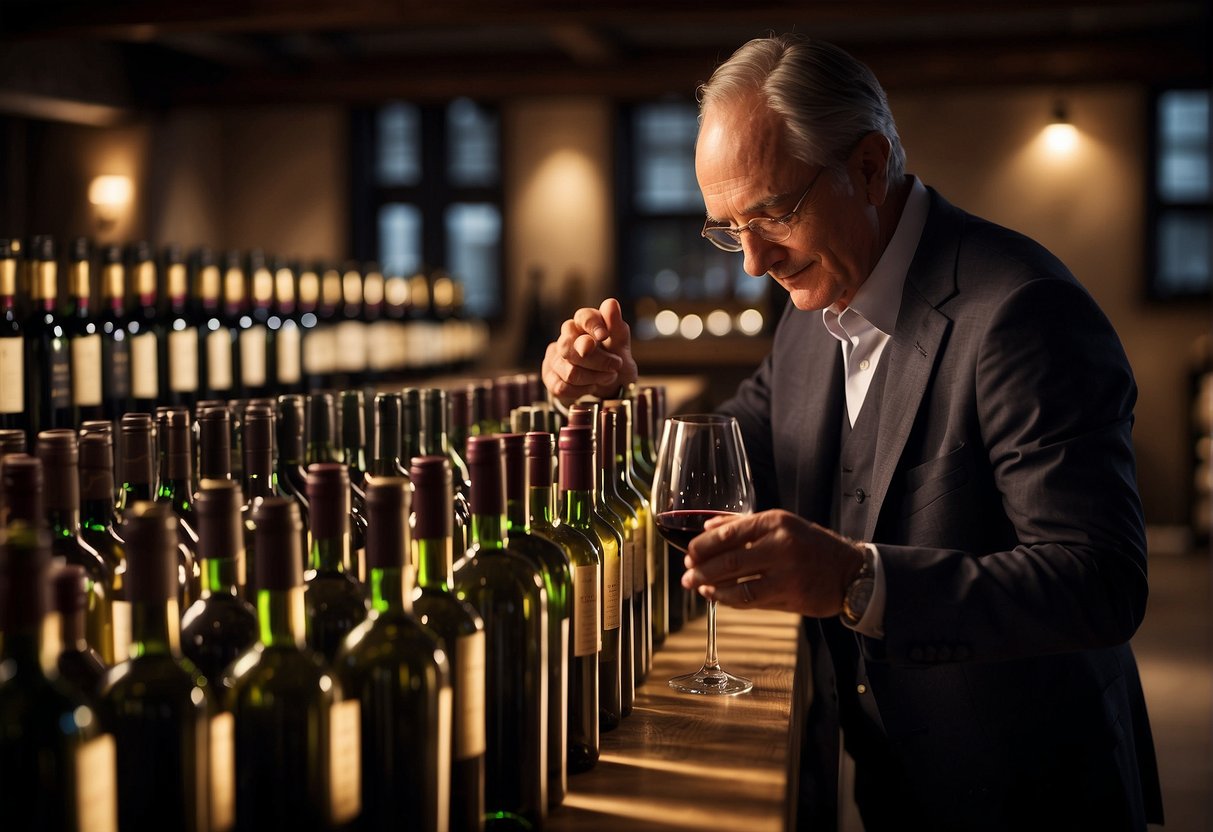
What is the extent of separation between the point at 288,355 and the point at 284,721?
242cm

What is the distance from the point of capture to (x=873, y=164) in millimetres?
1839

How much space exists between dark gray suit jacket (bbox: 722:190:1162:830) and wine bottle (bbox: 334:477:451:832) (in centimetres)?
64

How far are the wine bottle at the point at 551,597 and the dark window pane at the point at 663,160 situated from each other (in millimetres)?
7867

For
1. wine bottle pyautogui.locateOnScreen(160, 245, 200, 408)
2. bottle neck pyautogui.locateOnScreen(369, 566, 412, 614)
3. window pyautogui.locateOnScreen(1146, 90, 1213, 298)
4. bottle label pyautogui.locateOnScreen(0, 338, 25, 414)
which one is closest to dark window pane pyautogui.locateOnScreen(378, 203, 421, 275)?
window pyautogui.locateOnScreen(1146, 90, 1213, 298)

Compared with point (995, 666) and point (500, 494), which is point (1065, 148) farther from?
point (500, 494)

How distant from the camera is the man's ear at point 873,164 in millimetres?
1806

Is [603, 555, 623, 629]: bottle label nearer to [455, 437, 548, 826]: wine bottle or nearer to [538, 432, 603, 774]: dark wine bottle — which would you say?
[538, 432, 603, 774]: dark wine bottle

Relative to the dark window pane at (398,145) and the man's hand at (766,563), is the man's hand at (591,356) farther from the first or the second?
the dark window pane at (398,145)

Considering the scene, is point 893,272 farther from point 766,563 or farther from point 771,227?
point 766,563

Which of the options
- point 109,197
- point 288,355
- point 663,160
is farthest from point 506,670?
point 663,160

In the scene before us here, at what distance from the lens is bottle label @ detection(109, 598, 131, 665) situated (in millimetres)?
1050

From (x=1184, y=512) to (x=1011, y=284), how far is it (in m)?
7.65

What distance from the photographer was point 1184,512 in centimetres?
834

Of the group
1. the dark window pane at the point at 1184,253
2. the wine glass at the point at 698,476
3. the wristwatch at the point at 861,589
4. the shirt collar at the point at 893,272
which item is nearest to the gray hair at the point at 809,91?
the shirt collar at the point at 893,272
